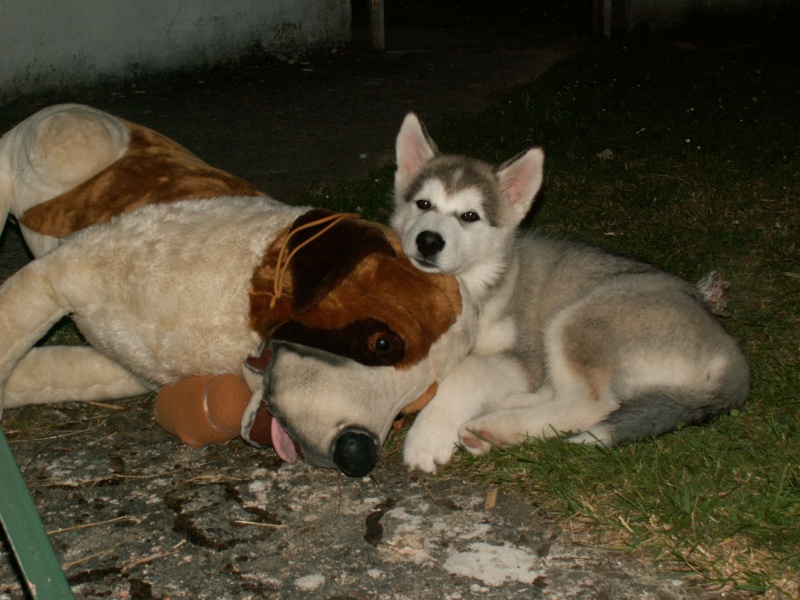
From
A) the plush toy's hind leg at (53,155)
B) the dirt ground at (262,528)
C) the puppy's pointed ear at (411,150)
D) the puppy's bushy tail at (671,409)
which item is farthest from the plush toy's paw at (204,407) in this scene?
the puppy's pointed ear at (411,150)

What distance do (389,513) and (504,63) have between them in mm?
8447

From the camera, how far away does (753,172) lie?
19.9 feet

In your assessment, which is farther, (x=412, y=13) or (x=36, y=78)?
(x=412, y=13)

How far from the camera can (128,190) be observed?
3.19 meters

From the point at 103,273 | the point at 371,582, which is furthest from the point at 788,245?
the point at 103,273

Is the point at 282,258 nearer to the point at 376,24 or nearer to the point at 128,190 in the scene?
the point at 128,190

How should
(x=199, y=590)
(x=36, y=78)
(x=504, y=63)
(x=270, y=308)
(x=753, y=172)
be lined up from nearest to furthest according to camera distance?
(x=199, y=590), (x=270, y=308), (x=753, y=172), (x=36, y=78), (x=504, y=63)

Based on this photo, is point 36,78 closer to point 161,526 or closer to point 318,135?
point 318,135

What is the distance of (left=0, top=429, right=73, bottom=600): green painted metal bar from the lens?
187cm

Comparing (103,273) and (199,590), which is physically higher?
(103,273)

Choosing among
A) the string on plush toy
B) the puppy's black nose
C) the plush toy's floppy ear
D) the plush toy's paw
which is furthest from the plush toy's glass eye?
the puppy's black nose

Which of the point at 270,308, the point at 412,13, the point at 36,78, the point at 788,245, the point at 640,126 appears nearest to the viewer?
the point at 270,308

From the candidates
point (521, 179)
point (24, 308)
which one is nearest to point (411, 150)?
point (521, 179)

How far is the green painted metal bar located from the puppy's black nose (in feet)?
6.09
